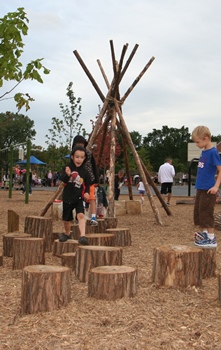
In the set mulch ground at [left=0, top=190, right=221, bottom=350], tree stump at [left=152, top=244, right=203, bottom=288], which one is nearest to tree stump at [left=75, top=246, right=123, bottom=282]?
mulch ground at [left=0, top=190, right=221, bottom=350]

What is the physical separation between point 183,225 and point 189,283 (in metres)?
5.30

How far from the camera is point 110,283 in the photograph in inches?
147

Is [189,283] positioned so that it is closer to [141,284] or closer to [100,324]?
[141,284]

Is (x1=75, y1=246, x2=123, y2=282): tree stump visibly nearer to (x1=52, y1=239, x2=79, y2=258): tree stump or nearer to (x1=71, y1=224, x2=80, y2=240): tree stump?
(x1=52, y1=239, x2=79, y2=258): tree stump

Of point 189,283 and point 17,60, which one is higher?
point 17,60

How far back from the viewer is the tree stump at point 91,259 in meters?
4.41

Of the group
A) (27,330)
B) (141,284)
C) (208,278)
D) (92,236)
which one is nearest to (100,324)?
(27,330)

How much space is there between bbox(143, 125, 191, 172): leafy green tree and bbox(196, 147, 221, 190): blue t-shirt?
78234mm

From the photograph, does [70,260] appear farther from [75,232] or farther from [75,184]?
[75,232]

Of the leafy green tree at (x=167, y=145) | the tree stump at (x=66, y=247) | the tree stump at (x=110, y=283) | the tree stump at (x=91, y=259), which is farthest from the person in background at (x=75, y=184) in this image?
the leafy green tree at (x=167, y=145)

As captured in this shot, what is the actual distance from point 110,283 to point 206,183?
2200 millimetres

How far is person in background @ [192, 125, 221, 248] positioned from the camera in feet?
17.7

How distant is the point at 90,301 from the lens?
3.72 m

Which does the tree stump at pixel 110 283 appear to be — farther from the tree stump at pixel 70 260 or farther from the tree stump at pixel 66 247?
the tree stump at pixel 66 247
